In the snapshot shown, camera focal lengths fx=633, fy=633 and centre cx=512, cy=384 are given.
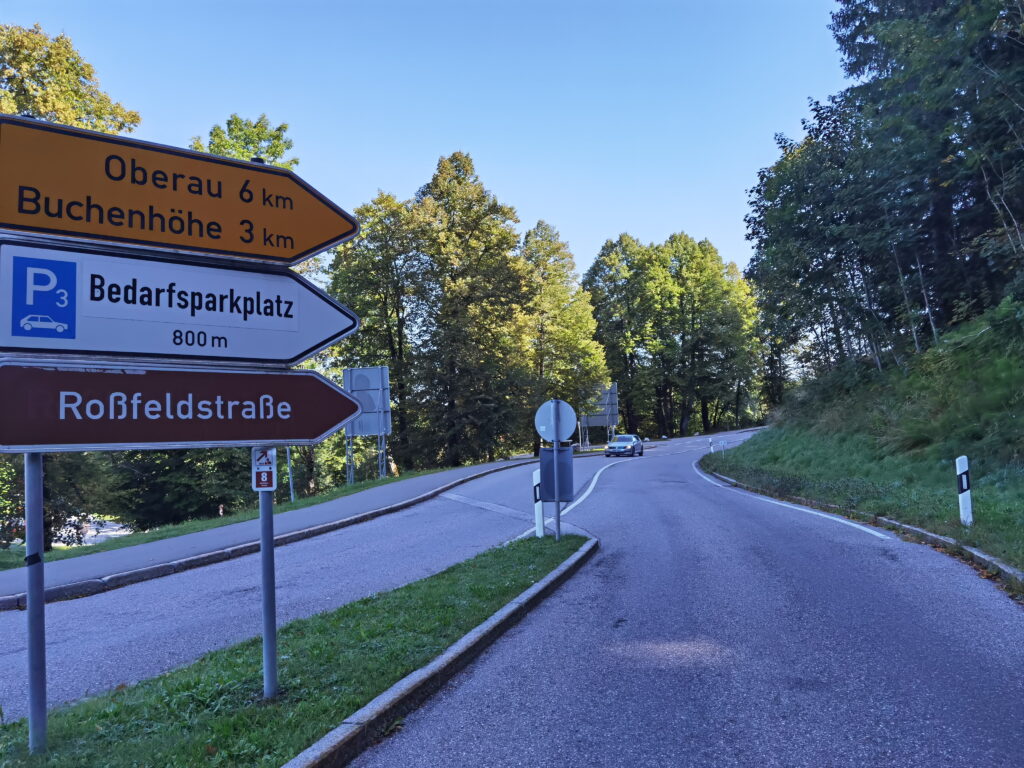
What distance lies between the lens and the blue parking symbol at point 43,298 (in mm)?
3154

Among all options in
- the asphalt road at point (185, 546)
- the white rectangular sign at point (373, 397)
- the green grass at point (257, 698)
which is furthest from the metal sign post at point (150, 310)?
the white rectangular sign at point (373, 397)

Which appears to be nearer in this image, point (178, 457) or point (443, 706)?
point (443, 706)

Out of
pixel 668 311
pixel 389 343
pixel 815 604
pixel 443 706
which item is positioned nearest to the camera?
pixel 443 706

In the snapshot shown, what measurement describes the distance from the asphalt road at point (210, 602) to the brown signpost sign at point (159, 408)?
2407 millimetres

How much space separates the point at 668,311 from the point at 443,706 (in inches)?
2273

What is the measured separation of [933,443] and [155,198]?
1616 cm

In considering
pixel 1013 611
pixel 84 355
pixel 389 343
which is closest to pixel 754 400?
pixel 389 343

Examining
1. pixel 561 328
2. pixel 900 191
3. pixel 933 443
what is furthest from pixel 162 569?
A: pixel 561 328

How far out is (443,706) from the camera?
4.06 metres

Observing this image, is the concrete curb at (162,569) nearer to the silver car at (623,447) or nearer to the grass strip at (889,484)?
the grass strip at (889,484)

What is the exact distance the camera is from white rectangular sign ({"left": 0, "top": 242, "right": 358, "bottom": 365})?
3.19 metres

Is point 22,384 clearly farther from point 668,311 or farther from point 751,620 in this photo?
point 668,311

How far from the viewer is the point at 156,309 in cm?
358

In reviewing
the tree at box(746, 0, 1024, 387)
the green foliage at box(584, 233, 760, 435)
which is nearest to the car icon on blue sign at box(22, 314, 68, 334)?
the tree at box(746, 0, 1024, 387)
